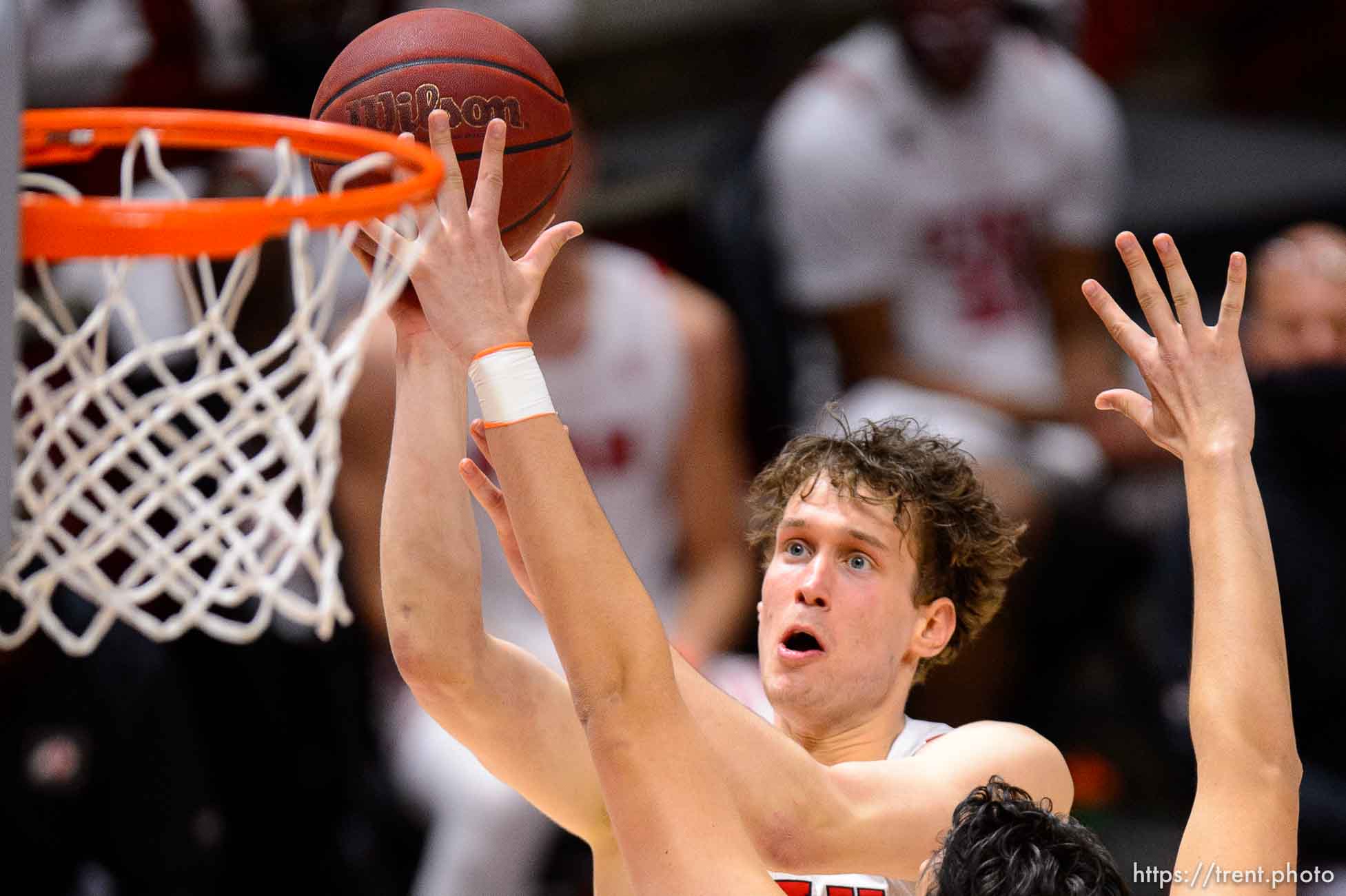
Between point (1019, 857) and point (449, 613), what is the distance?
0.84 meters

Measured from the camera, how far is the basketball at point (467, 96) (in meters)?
2.43

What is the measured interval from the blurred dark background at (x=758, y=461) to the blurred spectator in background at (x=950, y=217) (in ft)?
0.48

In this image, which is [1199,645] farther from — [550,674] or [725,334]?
[725,334]

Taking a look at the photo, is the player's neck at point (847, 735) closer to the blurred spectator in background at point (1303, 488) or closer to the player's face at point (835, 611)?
the player's face at point (835, 611)

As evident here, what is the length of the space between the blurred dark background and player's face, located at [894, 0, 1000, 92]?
0.93 feet

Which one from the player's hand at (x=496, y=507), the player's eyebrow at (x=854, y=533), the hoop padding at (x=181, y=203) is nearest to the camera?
the hoop padding at (x=181, y=203)

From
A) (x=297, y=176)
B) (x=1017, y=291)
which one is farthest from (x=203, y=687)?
(x=297, y=176)

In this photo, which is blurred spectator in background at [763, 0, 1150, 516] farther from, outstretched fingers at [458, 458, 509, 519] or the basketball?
outstretched fingers at [458, 458, 509, 519]

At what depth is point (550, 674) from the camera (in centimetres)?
256

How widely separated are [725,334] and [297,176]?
101 inches

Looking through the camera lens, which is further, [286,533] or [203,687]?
[203,687]

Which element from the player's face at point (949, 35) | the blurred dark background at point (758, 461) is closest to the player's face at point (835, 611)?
the blurred dark background at point (758, 461)

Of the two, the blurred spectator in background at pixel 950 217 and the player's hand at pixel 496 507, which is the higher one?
the blurred spectator in background at pixel 950 217

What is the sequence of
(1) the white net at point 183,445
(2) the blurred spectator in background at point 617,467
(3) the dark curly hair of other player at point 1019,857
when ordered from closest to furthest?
(3) the dark curly hair of other player at point 1019,857, (1) the white net at point 183,445, (2) the blurred spectator in background at point 617,467
